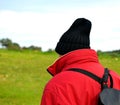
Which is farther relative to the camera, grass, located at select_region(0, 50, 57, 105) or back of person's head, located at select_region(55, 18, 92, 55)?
grass, located at select_region(0, 50, 57, 105)

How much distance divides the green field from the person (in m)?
9.01

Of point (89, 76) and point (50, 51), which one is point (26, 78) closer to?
point (50, 51)

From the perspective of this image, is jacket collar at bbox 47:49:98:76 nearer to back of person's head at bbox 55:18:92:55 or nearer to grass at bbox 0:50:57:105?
back of person's head at bbox 55:18:92:55

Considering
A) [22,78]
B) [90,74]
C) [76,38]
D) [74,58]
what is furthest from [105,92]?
[22,78]

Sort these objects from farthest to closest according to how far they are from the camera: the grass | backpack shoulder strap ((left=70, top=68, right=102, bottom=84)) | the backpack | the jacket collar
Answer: the grass → the jacket collar → backpack shoulder strap ((left=70, top=68, right=102, bottom=84)) → the backpack

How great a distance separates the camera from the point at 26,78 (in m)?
17.3

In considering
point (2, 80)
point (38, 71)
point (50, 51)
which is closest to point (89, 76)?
point (2, 80)

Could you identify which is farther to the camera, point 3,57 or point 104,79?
point 3,57

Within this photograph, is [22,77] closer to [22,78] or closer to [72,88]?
[22,78]

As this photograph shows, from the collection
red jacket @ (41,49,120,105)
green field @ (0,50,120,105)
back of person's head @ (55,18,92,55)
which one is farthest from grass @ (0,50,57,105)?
red jacket @ (41,49,120,105)

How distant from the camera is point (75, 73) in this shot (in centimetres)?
391

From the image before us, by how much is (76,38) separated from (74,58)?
191mm

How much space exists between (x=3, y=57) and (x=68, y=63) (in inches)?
725

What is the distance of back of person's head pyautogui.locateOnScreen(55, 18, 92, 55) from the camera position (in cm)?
413
